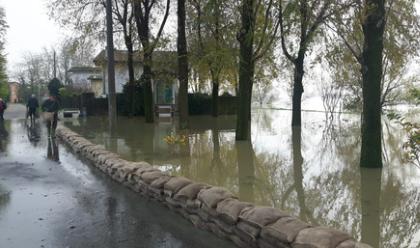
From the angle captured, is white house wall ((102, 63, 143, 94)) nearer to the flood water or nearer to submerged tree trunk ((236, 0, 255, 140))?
the flood water

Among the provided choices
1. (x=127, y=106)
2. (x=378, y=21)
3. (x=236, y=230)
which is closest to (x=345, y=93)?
(x=127, y=106)

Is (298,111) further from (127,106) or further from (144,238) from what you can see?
(144,238)

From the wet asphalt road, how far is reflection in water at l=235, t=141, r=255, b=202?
1.47 meters

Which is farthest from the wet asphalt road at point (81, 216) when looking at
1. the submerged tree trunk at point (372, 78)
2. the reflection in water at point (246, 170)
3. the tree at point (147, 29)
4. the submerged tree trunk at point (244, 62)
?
the tree at point (147, 29)

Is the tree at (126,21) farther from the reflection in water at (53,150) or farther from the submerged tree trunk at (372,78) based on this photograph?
the submerged tree trunk at (372,78)

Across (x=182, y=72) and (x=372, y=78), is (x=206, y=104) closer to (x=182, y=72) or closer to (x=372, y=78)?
(x=182, y=72)

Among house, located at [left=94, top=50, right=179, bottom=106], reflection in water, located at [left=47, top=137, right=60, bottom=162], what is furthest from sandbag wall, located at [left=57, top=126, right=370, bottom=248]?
house, located at [left=94, top=50, right=179, bottom=106]

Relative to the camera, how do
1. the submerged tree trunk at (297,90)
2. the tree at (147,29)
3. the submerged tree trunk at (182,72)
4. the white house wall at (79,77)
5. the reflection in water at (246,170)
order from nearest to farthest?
the reflection in water at (246,170), the submerged tree trunk at (182,72), the submerged tree trunk at (297,90), the tree at (147,29), the white house wall at (79,77)

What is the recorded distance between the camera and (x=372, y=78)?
30.6 ft

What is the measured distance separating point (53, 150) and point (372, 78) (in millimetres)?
9283

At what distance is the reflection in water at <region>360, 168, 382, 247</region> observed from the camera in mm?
5270

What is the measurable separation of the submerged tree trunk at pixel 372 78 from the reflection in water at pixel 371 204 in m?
0.42

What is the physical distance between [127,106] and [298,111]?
14837 millimetres

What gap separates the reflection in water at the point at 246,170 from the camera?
7461mm
